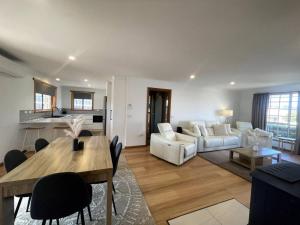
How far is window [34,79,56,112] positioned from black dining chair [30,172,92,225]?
4707 mm

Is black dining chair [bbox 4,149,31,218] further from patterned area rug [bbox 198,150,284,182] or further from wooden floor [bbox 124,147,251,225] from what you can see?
patterned area rug [bbox 198,150,284,182]

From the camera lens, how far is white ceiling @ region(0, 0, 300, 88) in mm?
1426

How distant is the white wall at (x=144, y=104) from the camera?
484 centimetres

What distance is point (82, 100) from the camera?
8664 mm

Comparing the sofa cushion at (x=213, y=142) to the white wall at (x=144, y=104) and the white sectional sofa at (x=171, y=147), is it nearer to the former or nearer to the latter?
the white sectional sofa at (x=171, y=147)

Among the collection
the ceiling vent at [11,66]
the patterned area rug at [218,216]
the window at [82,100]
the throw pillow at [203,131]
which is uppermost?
the ceiling vent at [11,66]

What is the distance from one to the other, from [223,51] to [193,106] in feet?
12.6

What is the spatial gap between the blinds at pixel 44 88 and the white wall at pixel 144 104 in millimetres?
2653

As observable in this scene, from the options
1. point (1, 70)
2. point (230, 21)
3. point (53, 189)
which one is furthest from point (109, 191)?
point (1, 70)

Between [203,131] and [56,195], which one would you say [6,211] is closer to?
[56,195]

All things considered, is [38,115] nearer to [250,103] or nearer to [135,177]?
[135,177]

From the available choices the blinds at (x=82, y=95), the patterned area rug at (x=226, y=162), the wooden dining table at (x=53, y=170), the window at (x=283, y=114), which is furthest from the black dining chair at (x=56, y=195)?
the blinds at (x=82, y=95)

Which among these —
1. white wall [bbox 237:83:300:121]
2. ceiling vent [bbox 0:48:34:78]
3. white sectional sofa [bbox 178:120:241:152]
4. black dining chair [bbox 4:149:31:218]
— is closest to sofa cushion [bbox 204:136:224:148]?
white sectional sofa [bbox 178:120:241:152]

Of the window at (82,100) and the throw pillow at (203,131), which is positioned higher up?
the window at (82,100)
